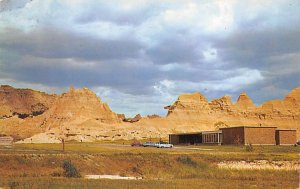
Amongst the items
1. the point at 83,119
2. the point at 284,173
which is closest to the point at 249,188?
the point at 284,173

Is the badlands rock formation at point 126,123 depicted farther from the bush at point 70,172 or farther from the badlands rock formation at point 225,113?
the bush at point 70,172

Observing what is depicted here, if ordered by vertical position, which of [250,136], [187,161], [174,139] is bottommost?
[187,161]

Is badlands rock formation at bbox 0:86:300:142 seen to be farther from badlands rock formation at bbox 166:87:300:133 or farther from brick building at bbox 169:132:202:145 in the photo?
brick building at bbox 169:132:202:145

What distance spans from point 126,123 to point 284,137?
3801 inches

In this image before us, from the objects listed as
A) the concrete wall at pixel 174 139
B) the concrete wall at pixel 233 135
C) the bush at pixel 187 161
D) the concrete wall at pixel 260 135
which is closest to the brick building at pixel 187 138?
the concrete wall at pixel 174 139

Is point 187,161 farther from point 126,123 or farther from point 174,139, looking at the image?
point 126,123

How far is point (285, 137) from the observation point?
275 feet

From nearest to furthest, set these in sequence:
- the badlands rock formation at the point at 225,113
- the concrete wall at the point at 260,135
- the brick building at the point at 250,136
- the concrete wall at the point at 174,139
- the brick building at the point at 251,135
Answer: the brick building at the point at 251,135
the concrete wall at the point at 260,135
the brick building at the point at 250,136
the concrete wall at the point at 174,139
the badlands rock formation at the point at 225,113

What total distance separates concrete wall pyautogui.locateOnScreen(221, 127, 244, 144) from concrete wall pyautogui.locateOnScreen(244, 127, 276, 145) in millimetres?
1076

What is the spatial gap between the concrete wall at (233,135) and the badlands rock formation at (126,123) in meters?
55.9

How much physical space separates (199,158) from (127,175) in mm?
9770

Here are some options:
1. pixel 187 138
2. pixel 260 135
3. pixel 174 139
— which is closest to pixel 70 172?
pixel 260 135

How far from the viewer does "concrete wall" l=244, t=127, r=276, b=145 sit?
76.9 metres

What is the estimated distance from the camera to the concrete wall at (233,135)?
254 feet
